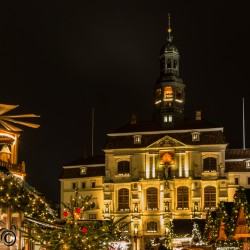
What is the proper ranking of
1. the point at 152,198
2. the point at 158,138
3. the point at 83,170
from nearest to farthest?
the point at 152,198, the point at 158,138, the point at 83,170

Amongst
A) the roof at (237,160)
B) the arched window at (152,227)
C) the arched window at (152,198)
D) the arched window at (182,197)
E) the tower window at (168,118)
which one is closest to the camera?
the arched window at (182,197)

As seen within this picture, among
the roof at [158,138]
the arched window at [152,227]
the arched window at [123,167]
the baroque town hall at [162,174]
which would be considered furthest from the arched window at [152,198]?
the roof at [158,138]

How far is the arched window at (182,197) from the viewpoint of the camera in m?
85.2

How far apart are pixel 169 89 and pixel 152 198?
15178 millimetres

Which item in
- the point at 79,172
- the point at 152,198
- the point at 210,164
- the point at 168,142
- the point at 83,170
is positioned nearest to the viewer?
the point at 210,164

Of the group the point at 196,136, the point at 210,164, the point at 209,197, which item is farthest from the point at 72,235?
the point at 196,136

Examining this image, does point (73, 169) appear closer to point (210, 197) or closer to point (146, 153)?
point (146, 153)

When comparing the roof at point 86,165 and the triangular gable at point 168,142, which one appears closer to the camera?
the triangular gable at point 168,142

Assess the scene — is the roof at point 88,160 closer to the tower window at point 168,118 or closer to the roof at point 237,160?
the tower window at point 168,118

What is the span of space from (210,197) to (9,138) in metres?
59.4

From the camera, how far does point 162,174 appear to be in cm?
8606

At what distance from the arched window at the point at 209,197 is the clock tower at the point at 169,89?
1017 cm

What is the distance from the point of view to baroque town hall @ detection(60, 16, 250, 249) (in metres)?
84.7

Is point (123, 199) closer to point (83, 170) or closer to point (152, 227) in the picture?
point (152, 227)
